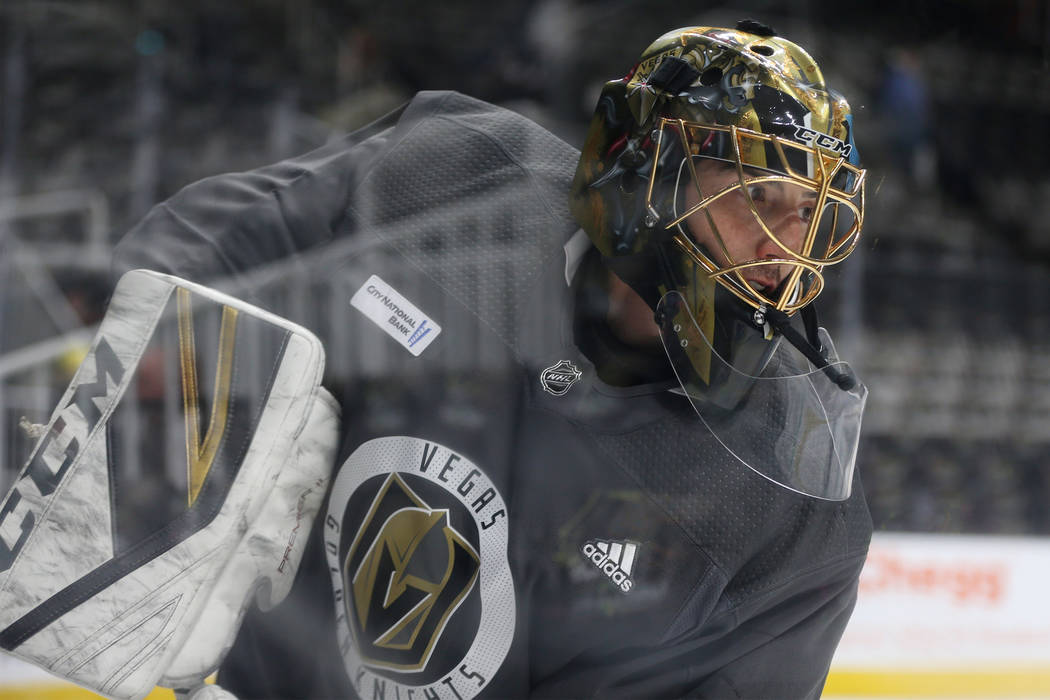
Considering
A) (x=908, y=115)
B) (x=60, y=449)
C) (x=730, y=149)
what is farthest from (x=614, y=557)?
(x=908, y=115)

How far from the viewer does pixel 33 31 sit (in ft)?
4.27

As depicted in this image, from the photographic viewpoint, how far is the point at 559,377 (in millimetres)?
925


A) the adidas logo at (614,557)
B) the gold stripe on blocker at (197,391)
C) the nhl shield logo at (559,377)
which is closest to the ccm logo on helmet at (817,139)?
the nhl shield logo at (559,377)

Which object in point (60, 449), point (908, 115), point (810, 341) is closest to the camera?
point (60, 449)

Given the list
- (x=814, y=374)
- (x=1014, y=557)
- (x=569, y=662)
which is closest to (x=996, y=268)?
(x=1014, y=557)

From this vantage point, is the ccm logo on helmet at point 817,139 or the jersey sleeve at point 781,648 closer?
the ccm logo on helmet at point 817,139

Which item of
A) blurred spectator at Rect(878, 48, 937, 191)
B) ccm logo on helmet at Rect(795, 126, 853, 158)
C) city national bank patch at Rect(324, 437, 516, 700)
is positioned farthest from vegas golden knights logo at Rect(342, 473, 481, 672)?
blurred spectator at Rect(878, 48, 937, 191)

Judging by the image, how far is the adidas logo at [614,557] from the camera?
0.92 metres

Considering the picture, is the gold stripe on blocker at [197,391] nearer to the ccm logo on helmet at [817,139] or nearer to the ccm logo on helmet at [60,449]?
the ccm logo on helmet at [60,449]

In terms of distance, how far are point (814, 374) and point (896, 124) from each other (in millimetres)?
964

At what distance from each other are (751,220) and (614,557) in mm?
320

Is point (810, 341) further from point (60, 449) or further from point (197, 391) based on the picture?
point (60, 449)

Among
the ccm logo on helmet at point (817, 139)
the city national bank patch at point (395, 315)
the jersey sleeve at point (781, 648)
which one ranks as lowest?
the jersey sleeve at point (781, 648)

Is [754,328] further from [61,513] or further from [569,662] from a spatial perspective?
[61,513]
